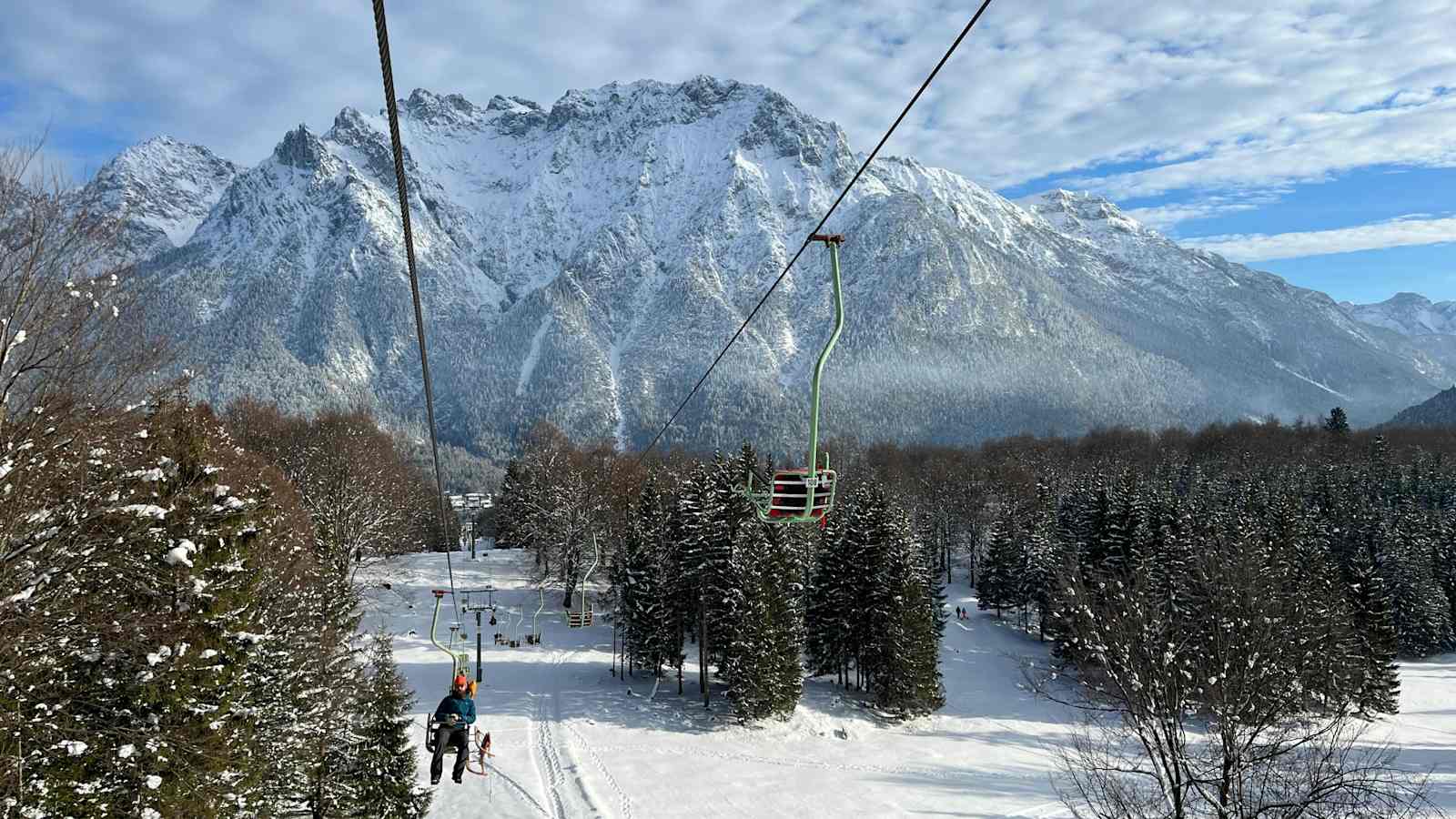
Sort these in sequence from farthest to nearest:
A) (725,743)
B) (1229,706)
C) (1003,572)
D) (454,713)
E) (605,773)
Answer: (1003,572)
(725,743)
(605,773)
(1229,706)
(454,713)

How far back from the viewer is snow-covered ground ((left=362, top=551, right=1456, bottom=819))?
26844 mm

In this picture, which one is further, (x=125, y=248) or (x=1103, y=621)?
(x=1103, y=621)

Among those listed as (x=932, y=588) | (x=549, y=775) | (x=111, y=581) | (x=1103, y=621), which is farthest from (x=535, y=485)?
(x=111, y=581)

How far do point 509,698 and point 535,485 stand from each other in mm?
27305

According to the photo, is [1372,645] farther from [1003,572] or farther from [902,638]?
[902,638]

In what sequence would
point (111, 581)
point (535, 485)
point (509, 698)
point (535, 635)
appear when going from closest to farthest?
point (111, 581)
point (509, 698)
point (535, 635)
point (535, 485)

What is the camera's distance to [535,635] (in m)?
45.5

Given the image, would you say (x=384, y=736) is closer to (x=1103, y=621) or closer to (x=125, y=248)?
(x=125, y=248)

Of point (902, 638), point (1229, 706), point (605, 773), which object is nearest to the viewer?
point (1229, 706)

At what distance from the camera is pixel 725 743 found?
3400 centimetres

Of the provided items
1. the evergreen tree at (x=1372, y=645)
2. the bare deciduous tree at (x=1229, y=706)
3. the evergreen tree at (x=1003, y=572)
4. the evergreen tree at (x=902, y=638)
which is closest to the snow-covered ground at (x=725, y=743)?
the evergreen tree at (x=902, y=638)

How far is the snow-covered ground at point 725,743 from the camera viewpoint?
26844 mm

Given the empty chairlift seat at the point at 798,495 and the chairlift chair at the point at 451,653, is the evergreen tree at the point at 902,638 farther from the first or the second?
the empty chairlift seat at the point at 798,495

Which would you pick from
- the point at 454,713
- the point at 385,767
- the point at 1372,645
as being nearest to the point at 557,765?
the point at 385,767
